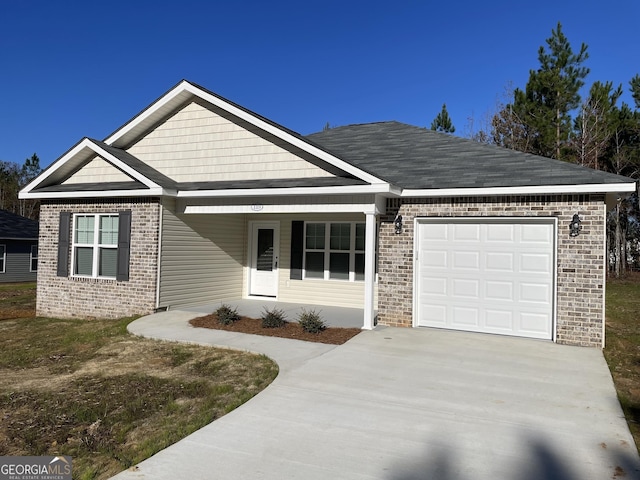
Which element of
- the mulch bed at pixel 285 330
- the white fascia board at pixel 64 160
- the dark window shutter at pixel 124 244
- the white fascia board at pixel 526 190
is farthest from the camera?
the white fascia board at pixel 64 160

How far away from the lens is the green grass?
5259mm

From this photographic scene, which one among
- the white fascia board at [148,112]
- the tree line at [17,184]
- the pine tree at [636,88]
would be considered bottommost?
the white fascia board at [148,112]

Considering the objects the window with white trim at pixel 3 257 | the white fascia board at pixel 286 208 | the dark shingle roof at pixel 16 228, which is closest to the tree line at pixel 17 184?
the dark shingle roof at pixel 16 228

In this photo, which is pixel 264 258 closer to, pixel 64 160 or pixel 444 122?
pixel 64 160

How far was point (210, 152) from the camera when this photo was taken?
11.3m

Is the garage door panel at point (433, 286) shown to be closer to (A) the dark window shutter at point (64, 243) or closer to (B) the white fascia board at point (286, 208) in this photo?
(B) the white fascia board at point (286, 208)

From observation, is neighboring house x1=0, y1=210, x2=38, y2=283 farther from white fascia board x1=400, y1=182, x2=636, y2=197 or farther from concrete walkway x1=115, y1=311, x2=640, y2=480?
white fascia board x1=400, y1=182, x2=636, y2=197

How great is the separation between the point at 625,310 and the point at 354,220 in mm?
8647

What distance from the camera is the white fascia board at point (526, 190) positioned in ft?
25.2

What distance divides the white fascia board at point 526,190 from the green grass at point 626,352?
2750 millimetres

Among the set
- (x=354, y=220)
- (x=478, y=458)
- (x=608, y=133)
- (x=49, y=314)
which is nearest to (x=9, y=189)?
(x=49, y=314)

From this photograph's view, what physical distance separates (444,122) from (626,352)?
22675mm

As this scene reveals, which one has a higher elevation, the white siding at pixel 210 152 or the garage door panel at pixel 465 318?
the white siding at pixel 210 152

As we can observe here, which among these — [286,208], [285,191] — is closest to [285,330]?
[286,208]
